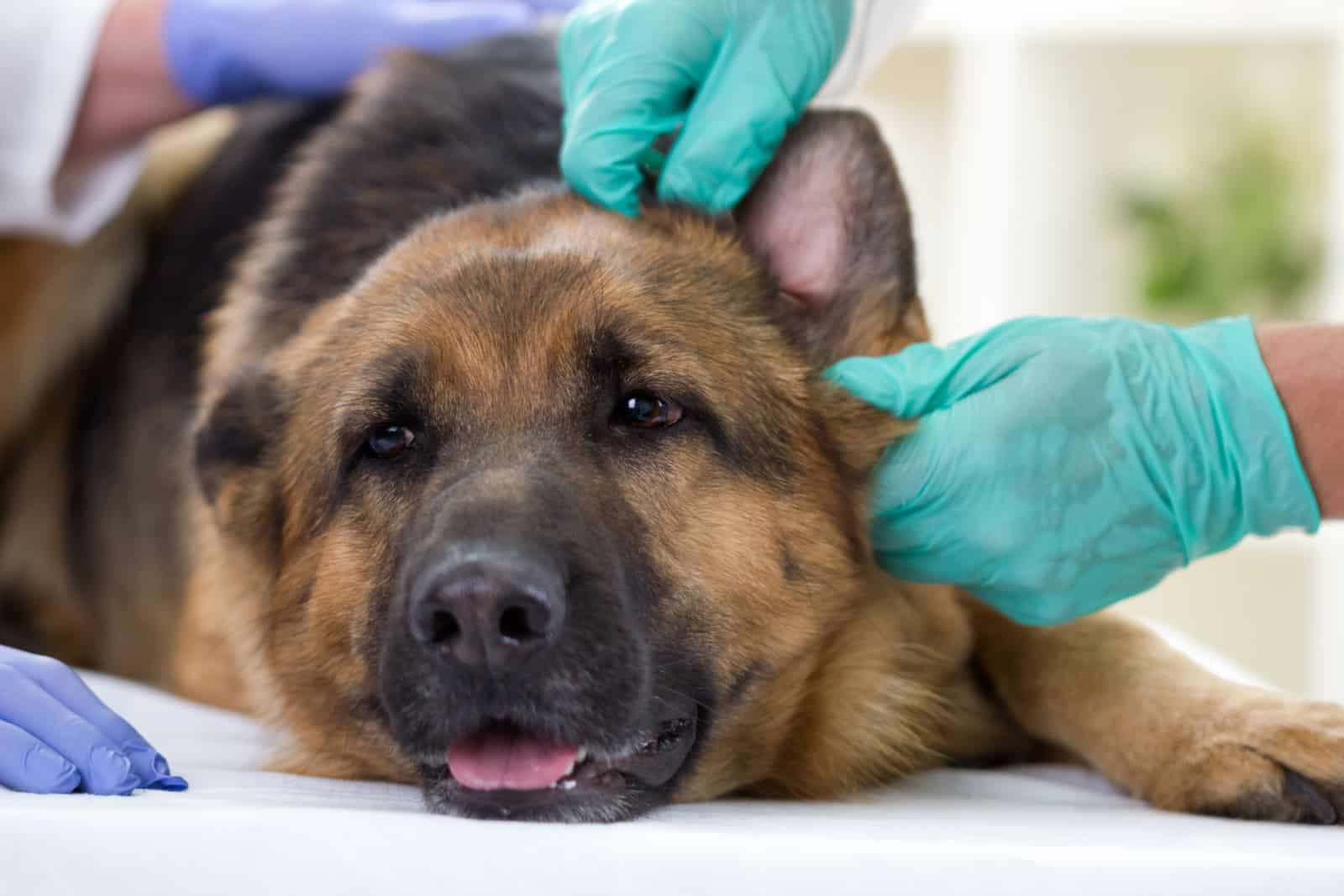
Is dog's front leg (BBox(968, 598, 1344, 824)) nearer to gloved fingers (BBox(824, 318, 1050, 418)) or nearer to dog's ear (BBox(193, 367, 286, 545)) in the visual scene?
gloved fingers (BBox(824, 318, 1050, 418))

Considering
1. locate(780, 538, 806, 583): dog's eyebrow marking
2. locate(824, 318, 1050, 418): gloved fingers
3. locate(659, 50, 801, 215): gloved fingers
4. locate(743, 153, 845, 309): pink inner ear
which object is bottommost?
locate(780, 538, 806, 583): dog's eyebrow marking

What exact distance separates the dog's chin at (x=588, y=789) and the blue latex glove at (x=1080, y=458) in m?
0.44

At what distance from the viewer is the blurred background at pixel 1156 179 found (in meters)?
4.55

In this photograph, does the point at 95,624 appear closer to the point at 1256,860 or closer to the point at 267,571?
the point at 267,571

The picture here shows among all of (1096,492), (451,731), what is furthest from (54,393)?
(1096,492)

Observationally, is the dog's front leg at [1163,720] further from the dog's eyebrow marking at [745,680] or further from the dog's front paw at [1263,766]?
the dog's eyebrow marking at [745,680]

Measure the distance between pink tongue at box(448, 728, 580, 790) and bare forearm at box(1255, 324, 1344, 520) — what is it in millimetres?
961

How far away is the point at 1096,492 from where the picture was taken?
5.57ft

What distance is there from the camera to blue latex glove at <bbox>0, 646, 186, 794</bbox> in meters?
1.37

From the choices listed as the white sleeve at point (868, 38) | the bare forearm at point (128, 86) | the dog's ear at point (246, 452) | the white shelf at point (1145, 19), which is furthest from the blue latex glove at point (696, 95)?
the white shelf at point (1145, 19)

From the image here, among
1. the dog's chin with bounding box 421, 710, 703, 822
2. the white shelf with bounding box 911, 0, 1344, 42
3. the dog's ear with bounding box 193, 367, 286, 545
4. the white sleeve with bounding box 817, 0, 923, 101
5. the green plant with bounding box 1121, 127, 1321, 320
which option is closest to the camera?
the dog's chin with bounding box 421, 710, 703, 822

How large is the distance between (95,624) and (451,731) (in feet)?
6.58

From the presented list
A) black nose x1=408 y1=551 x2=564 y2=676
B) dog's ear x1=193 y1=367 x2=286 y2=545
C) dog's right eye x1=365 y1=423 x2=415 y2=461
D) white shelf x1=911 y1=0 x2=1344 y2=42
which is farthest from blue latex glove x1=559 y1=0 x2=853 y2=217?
white shelf x1=911 y1=0 x2=1344 y2=42

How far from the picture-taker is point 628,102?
74.5 inches
